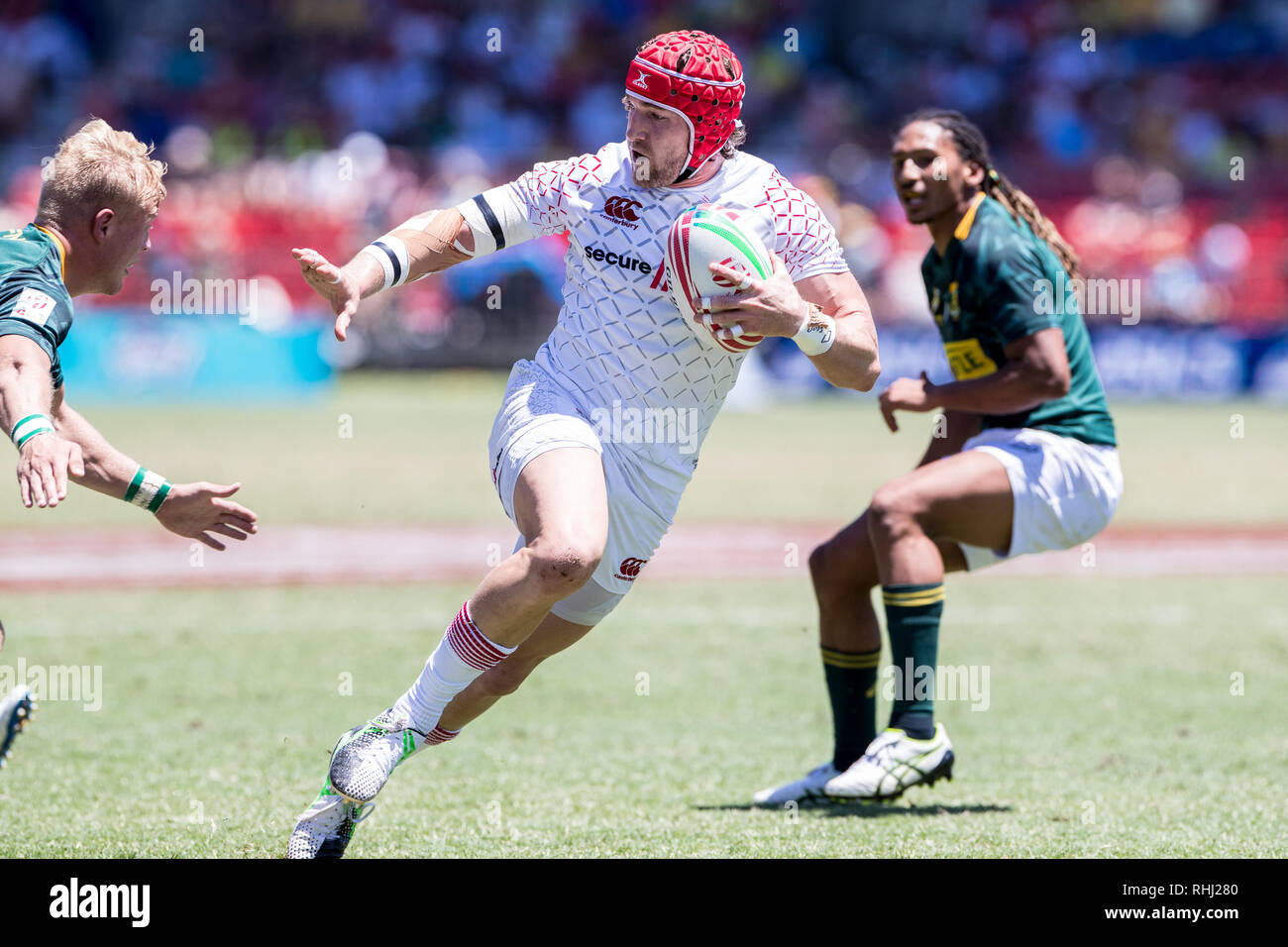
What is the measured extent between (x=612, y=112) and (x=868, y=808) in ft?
77.9

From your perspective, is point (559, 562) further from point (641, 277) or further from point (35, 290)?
point (35, 290)

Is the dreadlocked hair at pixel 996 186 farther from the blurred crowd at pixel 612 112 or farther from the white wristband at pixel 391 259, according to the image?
the blurred crowd at pixel 612 112

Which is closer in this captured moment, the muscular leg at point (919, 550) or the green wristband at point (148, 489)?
the green wristband at point (148, 489)

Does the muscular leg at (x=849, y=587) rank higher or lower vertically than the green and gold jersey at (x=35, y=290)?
lower

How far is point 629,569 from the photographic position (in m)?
5.01

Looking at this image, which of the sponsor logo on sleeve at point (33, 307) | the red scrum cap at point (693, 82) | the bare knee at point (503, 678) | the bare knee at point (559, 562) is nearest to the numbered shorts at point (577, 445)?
the bare knee at point (503, 678)

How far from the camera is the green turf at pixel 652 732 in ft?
16.6

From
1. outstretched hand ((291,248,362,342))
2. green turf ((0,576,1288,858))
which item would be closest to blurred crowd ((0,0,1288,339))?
green turf ((0,576,1288,858))

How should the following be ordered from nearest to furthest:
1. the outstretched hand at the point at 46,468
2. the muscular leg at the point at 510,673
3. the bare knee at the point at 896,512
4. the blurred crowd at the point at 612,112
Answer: the outstretched hand at the point at 46,468 → the muscular leg at the point at 510,673 → the bare knee at the point at 896,512 → the blurred crowd at the point at 612,112

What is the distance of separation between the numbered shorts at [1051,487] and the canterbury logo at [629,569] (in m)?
1.60

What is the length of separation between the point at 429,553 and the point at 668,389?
6.81 metres

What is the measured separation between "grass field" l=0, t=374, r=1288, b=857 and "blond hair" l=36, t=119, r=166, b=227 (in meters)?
1.90
